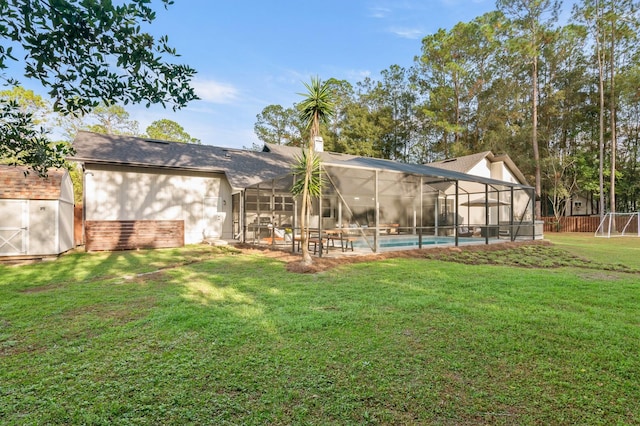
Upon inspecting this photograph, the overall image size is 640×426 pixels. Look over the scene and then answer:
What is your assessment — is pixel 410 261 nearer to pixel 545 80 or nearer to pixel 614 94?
pixel 614 94

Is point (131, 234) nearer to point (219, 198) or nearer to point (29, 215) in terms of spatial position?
point (29, 215)

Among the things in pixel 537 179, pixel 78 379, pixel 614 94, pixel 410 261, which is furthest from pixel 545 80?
pixel 78 379

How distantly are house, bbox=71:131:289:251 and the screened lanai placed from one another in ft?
5.47

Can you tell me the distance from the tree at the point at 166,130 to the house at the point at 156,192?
17.7 metres

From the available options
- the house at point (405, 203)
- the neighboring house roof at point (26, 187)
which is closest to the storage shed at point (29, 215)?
the neighboring house roof at point (26, 187)

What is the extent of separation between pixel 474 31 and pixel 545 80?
26.8 ft

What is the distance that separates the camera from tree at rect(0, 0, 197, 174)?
1884mm

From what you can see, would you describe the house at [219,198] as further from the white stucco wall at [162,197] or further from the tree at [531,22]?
the tree at [531,22]

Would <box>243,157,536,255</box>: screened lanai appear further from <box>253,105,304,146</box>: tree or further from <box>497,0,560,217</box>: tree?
<box>253,105,304,146</box>: tree

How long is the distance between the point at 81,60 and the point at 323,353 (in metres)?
2.91

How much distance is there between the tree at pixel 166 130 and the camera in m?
32.3

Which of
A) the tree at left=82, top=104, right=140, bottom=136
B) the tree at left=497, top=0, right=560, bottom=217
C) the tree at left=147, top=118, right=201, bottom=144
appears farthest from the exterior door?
the tree at left=497, top=0, right=560, bottom=217

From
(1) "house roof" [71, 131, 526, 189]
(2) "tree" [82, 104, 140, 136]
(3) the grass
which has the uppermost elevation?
(2) "tree" [82, 104, 140, 136]

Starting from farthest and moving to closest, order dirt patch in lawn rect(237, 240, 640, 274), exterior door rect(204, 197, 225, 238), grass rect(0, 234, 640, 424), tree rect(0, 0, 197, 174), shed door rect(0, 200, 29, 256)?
exterior door rect(204, 197, 225, 238) → shed door rect(0, 200, 29, 256) → dirt patch in lawn rect(237, 240, 640, 274) → grass rect(0, 234, 640, 424) → tree rect(0, 0, 197, 174)
